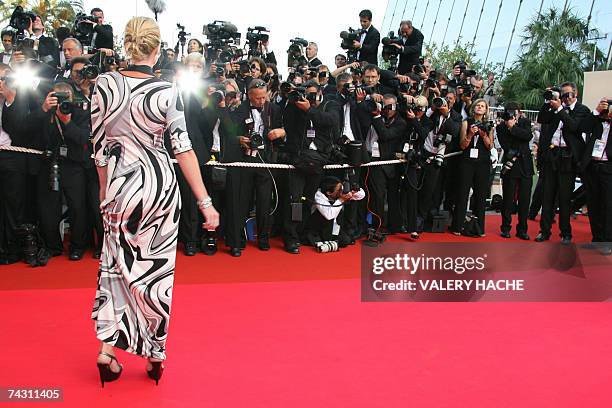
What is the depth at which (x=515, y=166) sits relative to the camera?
7.44 metres

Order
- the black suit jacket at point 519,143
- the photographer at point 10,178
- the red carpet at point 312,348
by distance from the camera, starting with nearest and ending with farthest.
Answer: the red carpet at point 312,348 → the photographer at point 10,178 → the black suit jacket at point 519,143

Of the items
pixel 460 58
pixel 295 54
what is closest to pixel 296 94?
pixel 295 54

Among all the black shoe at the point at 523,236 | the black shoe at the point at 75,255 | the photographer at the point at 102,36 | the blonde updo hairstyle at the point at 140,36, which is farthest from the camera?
the black shoe at the point at 523,236

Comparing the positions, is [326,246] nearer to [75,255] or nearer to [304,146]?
[304,146]

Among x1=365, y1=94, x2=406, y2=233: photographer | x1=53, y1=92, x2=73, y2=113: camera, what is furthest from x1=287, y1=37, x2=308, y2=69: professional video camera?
x1=53, y1=92, x2=73, y2=113: camera

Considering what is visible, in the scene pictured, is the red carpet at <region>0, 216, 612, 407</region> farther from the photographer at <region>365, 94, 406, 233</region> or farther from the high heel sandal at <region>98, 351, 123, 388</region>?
the photographer at <region>365, 94, 406, 233</region>

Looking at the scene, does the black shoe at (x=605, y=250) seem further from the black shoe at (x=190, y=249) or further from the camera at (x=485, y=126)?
the black shoe at (x=190, y=249)

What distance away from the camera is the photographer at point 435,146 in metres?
7.12

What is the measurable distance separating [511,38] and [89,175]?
24530mm

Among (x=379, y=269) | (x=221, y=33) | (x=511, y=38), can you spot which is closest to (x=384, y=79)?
(x=221, y=33)

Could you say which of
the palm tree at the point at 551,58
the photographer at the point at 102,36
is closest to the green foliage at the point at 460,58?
the palm tree at the point at 551,58

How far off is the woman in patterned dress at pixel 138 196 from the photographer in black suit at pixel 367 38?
5.53 meters

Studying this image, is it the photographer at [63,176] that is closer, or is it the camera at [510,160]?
the photographer at [63,176]

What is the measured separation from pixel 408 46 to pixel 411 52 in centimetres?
9
